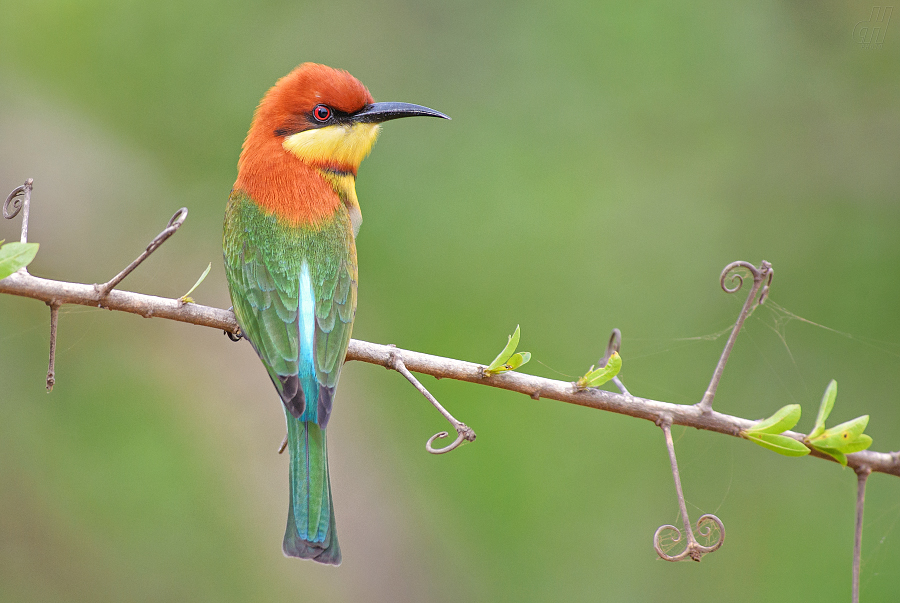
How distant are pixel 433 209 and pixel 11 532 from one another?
2.39 m

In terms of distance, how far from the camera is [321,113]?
8.68ft

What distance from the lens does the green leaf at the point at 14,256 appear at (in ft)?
4.64

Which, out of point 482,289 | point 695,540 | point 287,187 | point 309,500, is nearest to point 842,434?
point 695,540

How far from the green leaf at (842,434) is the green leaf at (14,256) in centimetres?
137

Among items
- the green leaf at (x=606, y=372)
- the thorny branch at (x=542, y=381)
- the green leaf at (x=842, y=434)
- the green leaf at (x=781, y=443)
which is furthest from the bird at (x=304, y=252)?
the green leaf at (x=842, y=434)

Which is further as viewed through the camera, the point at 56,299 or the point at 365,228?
the point at 365,228

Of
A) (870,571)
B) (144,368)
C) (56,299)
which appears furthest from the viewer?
(144,368)

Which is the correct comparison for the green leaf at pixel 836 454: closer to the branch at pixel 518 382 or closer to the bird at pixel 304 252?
the branch at pixel 518 382

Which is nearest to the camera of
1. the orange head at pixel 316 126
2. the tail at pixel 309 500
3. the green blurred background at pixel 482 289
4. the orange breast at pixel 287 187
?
the tail at pixel 309 500

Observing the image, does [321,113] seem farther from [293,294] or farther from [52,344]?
[52,344]

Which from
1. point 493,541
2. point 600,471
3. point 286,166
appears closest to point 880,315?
point 600,471

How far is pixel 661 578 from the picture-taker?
14.3ft

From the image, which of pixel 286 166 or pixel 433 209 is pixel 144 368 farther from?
pixel 286 166

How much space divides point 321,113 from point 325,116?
0.01 m
